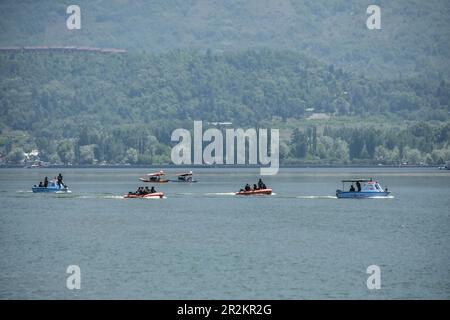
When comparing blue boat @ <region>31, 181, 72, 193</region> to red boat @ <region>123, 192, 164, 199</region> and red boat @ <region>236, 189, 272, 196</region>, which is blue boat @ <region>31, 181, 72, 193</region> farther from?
red boat @ <region>236, 189, 272, 196</region>

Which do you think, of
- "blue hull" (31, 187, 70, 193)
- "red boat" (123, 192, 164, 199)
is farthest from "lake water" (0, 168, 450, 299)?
"blue hull" (31, 187, 70, 193)

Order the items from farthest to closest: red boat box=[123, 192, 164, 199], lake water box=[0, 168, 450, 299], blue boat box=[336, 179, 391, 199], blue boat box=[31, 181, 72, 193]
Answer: blue boat box=[31, 181, 72, 193] < red boat box=[123, 192, 164, 199] < blue boat box=[336, 179, 391, 199] < lake water box=[0, 168, 450, 299]

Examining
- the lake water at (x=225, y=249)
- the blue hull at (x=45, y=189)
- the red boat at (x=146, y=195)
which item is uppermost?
the blue hull at (x=45, y=189)

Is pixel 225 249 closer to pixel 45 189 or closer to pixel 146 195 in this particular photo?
pixel 146 195

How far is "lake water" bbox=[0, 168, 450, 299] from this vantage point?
73.3 meters

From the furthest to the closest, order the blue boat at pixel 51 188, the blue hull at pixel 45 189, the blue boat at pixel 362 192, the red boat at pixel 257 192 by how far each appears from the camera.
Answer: the blue boat at pixel 51 188, the blue hull at pixel 45 189, the red boat at pixel 257 192, the blue boat at pixel 362 192

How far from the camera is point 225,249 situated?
93.8 metres

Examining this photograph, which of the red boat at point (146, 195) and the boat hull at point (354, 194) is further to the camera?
the red boat at point (146, 195)

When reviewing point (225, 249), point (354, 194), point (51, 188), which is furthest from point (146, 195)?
point (225, 249)

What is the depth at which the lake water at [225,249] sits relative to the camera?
7331 cm

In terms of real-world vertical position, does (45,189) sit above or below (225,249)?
above

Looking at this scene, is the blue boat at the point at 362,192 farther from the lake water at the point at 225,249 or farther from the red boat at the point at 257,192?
the red boat at the point at 257,192

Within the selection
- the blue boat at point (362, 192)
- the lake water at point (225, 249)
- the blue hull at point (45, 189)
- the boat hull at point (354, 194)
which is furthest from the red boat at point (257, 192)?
the blue hull at point (45, 189)

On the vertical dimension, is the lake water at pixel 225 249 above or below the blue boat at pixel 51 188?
below
